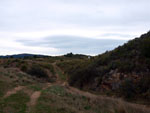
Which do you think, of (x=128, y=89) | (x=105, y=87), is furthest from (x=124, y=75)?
(x=128, y=89)

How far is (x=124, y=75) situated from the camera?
2214cm

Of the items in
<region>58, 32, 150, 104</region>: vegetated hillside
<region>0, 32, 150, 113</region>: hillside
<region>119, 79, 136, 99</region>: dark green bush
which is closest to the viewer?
<region>0, 32, 150, 113</region>: hillside

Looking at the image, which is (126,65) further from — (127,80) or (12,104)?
(12,104)

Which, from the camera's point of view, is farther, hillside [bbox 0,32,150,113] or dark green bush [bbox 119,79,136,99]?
dark green bush [bbox 119,79,136,99]

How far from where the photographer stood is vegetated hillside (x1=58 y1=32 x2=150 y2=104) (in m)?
19.4

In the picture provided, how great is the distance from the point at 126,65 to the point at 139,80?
9.59ft

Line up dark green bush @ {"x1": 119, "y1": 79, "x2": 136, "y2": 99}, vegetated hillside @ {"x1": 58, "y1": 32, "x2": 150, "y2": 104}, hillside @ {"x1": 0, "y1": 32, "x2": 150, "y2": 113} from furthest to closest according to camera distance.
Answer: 1. vegetated hillside @ {"x1": 58, "y1": 32, "x2": 150, "y2": 104}
2. dark green bush @ {"x1": 119, "y1": 79, "x2": 136, "y2": 99}
3. hillside @ {"x1": 0, "y1": 32, "x2": 150, "y2": 113}

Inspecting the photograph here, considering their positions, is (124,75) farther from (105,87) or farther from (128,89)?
(128,89)

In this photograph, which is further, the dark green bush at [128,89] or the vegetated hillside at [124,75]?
the vegetated hillside at [124,75]

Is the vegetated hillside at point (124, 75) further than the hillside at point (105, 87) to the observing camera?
Yes

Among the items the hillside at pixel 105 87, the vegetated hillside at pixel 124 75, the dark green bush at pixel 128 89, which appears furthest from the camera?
the vegetated hillside at pixel 124 75

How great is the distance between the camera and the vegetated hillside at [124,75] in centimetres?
1941

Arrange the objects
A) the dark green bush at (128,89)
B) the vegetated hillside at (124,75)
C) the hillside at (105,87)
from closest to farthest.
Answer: the hillside at (105,87)
the dark green bush at (128,89)
the vegetated hillside at (124,75)

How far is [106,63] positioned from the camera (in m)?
27.7
